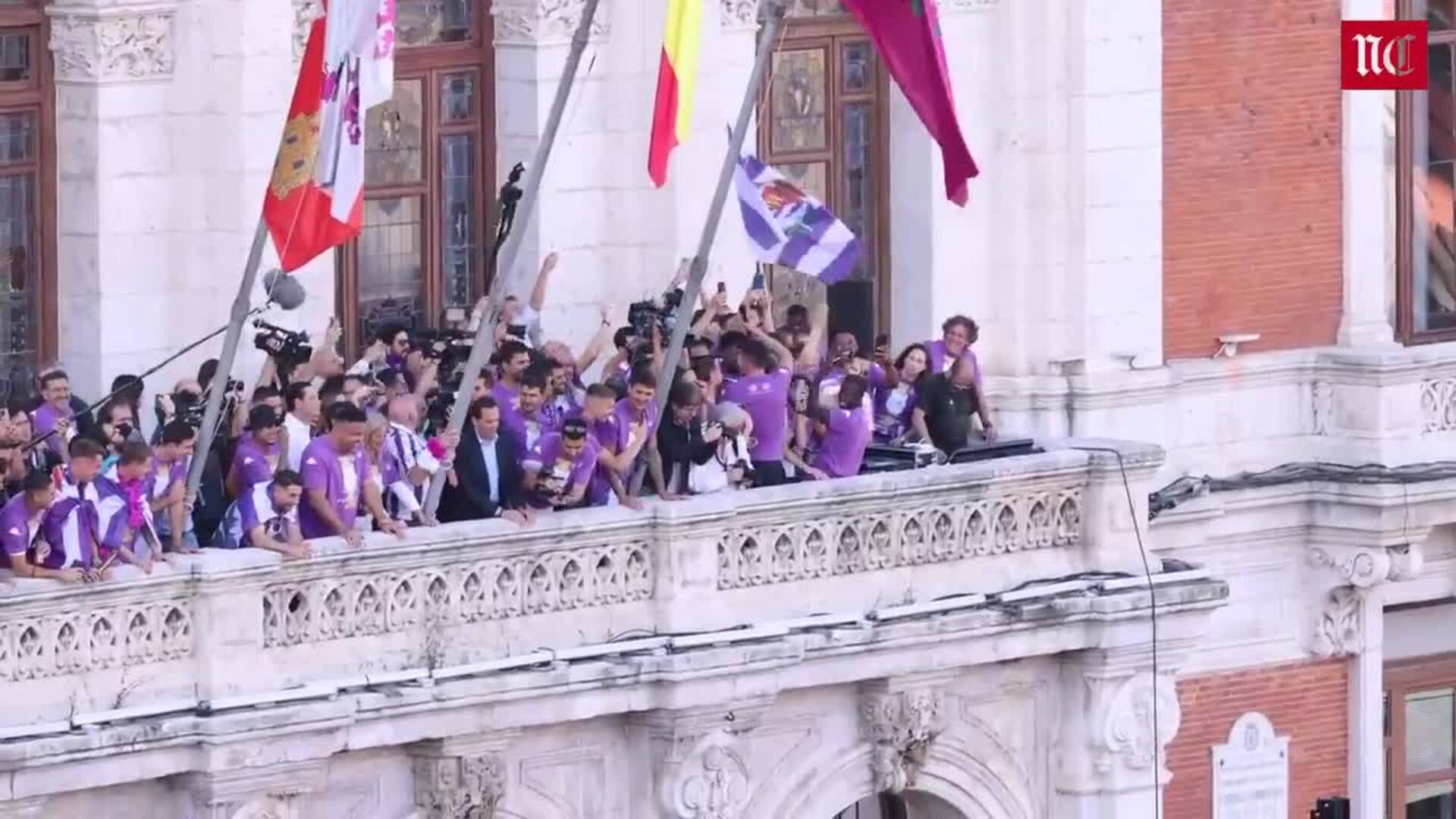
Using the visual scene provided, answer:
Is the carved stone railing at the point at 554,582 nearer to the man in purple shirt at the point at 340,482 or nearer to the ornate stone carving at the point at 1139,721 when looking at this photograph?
the man in purple shirt at the point at 340,482

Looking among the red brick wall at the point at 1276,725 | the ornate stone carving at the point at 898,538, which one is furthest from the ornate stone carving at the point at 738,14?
the red brick wall at the point at 1276,725

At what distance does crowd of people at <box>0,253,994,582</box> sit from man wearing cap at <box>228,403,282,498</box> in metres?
0.01

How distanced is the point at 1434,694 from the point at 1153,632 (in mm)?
7381

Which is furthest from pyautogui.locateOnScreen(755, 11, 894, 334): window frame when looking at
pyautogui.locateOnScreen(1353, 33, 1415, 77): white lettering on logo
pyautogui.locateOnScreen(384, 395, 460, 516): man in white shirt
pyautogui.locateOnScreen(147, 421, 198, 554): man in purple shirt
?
pyautogui.locateOnScreen(147, 421, 198, 554): man in purple shirt

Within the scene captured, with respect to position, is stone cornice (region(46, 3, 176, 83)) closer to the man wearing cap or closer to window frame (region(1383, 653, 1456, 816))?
the man wearing cap

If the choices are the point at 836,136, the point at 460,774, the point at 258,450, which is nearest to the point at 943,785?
the point at 460,774

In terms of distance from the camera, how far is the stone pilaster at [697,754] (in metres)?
47.2

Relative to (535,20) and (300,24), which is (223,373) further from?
(535,20)

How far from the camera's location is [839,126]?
53000mm

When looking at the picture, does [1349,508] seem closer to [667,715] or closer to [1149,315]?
[1149,315]

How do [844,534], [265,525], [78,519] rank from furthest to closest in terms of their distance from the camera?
1. [844,534]
2. [265,525]
3. [78,519]

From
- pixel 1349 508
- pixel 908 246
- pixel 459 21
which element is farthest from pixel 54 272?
pixel 1349 508

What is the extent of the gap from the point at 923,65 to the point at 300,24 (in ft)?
14.8

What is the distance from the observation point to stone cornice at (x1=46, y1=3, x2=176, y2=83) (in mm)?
47500
